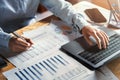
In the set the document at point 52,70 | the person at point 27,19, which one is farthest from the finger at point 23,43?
the document at point 52,70

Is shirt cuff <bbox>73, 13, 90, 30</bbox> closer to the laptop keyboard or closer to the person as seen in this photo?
the person

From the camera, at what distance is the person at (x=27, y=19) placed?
106cm

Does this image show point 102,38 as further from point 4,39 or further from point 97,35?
point 4,39

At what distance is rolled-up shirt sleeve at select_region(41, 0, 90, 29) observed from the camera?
1189 mm

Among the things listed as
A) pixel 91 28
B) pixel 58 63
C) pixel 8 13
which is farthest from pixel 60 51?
pixel 8 13

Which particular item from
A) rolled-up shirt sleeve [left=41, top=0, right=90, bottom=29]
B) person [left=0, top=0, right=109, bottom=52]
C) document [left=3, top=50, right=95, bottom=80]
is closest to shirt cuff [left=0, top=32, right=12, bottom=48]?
person [left=0, top=0, right=109, bottom=52]

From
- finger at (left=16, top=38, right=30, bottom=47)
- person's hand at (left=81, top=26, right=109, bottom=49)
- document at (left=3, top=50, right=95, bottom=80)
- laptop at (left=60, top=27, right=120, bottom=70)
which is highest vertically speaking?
person's hand at (left=81, top=26, right=109, bottom=49)

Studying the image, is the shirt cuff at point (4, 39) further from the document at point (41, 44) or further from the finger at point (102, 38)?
the finger at point (102, 38)

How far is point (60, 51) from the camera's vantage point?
104cm

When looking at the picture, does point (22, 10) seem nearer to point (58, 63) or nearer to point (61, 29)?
point (61, 29)

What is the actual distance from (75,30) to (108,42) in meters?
0.21

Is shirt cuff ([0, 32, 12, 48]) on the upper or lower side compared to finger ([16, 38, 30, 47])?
lower

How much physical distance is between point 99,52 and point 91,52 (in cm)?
3

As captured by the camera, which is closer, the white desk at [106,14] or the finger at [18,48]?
the white desk at [106,14]
